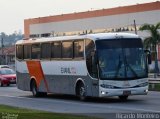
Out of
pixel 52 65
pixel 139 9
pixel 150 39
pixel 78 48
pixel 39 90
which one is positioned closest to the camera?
pixel 78 48

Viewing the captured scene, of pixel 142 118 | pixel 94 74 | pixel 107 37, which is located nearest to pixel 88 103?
pixel 94 74

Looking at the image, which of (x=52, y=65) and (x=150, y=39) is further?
(x=150, y=39)

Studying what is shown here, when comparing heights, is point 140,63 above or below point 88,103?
above

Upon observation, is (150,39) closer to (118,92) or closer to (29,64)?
(29,64)

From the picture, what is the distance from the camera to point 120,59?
24.5 meters

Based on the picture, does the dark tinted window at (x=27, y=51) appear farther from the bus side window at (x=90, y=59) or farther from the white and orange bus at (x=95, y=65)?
the bus side window at (x=90, y=59)

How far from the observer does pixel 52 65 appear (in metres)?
28.8

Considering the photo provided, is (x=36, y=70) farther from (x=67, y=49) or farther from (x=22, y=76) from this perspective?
(x=67, y=49)

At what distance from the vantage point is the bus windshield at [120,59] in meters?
24.4

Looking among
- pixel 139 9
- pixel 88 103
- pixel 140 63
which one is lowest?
pixel 88 103

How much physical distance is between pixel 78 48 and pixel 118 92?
3.19 meters

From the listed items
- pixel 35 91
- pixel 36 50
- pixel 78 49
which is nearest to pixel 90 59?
pixel 78 49

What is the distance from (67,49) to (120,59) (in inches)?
143

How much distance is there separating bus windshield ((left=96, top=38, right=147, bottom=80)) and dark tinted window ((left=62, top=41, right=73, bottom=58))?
7.75ft
